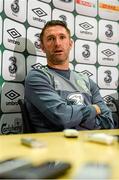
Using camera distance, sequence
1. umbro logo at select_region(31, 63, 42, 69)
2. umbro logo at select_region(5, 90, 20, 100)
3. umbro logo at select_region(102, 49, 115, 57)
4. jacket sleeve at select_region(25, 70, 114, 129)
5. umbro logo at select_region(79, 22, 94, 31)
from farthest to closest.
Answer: umbro logo at select_region(102, 49, 115, 57), umbro logo at select_region(79, 22, 94, 31), umbro logo at select_region(31, 63, 42, 69), umbro logo at select_region(5, 90, 20, 100), jacket sleeve at select_region(25, 70, 114, 129)

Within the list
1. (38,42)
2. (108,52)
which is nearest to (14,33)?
(38,42)

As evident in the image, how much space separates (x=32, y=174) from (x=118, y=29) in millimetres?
2465

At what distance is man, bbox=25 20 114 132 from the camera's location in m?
1.64

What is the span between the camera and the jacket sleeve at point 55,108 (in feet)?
5.32

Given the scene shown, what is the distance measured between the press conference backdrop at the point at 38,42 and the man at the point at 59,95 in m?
0.15

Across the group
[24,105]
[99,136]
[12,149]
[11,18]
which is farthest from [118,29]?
[12,149]

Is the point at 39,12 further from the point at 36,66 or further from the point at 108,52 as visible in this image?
the point at 108,52

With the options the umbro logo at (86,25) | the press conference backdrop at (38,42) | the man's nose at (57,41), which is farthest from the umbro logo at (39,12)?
the umbro logo at (86,25)

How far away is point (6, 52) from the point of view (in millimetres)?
1982

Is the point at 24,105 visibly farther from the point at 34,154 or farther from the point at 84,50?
the point at 34,154

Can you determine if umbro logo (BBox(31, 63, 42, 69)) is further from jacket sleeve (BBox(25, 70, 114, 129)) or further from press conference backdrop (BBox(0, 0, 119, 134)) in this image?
jacket sleeve (BBox(25, 70, 114, 129))

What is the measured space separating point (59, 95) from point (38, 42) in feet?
1.93

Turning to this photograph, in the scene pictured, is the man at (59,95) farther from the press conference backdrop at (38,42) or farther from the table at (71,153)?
the table at (71,153)

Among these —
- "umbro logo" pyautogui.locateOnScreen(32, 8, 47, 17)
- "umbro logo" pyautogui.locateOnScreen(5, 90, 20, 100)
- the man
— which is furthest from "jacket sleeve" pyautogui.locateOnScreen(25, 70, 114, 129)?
"umbro logo" pyautogui.locateOnScreen(32, 8, 47, 17)
